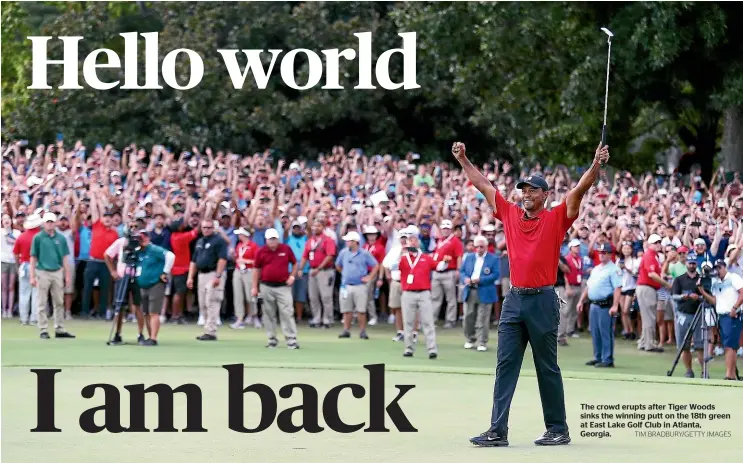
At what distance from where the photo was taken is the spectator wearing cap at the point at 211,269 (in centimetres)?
2483

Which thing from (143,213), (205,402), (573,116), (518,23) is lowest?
(205,402)

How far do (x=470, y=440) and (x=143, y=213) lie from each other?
16.3 m

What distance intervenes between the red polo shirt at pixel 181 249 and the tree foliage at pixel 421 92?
9.89m

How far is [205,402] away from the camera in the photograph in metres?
15.5

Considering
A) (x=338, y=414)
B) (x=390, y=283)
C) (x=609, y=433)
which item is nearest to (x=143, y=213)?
(x=390, y=283)

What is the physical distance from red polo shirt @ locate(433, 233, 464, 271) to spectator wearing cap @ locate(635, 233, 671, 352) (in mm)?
3311

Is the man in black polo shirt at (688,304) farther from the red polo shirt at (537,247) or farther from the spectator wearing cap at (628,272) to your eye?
the red polo shirt at (537,247)

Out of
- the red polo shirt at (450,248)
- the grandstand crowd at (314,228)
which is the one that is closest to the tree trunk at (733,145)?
the grandstand crowd at (314,228)

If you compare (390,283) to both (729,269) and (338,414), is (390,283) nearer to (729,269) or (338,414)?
(729,269)

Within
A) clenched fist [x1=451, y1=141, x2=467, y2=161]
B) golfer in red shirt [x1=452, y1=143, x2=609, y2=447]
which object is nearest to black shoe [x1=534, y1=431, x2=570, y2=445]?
golfer in red shirt [x1=452, y1=143, x2=609, y2=447]

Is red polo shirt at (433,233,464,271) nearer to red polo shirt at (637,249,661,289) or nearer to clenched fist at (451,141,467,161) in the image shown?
red polo shirt at (637,249,661,289)

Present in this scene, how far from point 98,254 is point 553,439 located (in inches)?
680

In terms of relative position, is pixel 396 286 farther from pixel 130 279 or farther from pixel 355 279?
pixel 130 279

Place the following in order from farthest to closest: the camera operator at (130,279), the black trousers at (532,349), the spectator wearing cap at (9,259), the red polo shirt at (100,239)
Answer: the spectator wearing cap at (9,259), the red polo shirt at (100,239), the camera operator at (130,279), the black trousers at (532,349)
